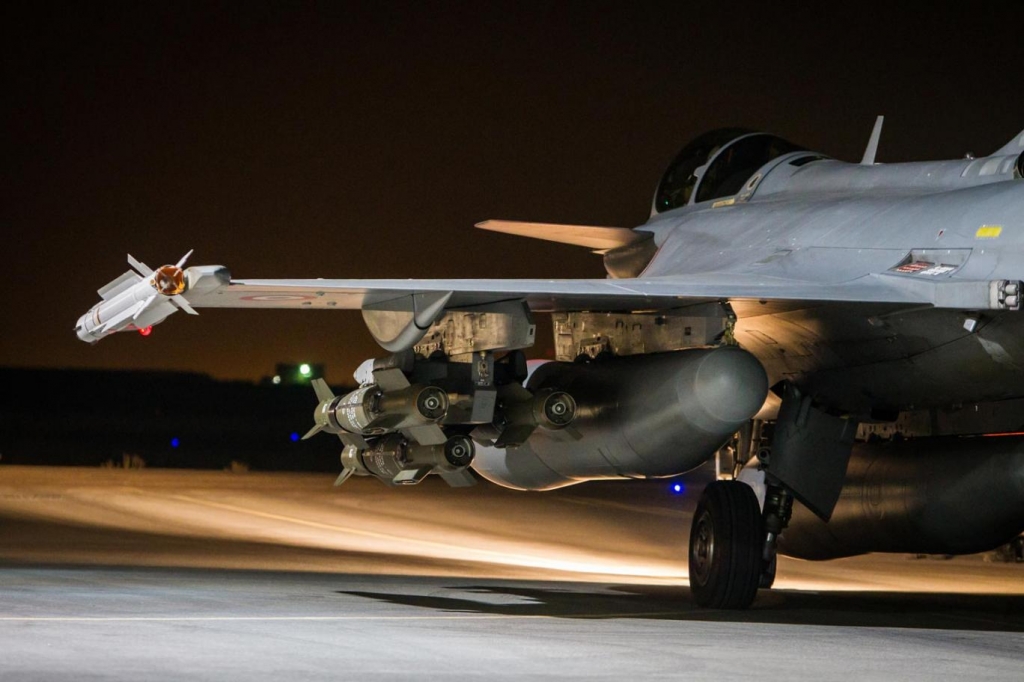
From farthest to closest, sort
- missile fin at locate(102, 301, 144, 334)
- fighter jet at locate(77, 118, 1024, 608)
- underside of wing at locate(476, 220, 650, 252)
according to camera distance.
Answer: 1. underside of wing at locate(476, 220, 650, 252)
2. fighter jet at locate(77, 118, 1024, 608)
3. missile fin at locate(102, 301, 144, 334)

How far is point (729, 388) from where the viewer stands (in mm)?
10508

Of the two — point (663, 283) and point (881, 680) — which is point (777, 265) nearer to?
point (663, 283)

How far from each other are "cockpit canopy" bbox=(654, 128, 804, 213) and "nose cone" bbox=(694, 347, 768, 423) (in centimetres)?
325

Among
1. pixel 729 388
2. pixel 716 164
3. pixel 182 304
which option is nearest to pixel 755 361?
pixel 729 388

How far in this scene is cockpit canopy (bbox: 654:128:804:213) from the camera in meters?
13.6

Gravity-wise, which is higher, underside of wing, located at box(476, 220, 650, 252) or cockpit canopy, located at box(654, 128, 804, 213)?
cockpit canopy, located at box(654, 128, 804, 213)

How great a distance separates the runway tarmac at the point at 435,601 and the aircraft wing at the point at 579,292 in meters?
2.06

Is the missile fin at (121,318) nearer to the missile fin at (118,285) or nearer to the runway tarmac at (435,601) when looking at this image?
the missile fin at (118,285)

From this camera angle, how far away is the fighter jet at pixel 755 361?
33.5 feet

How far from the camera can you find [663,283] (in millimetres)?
10555

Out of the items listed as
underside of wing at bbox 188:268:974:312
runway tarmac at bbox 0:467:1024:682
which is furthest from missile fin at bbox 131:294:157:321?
runway tarmac at bbox 0:467:1024:682

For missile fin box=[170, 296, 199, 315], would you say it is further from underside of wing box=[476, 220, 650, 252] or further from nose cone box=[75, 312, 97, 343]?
underside of wing box=[476, 220, 650, 252]

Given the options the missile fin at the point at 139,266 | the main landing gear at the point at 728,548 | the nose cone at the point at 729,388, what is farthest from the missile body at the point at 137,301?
the main landing gear at the point at 728,548

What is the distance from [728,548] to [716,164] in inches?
148
